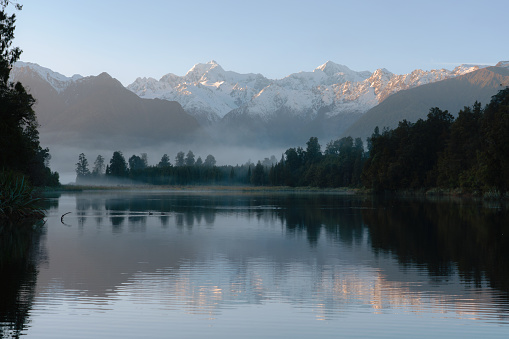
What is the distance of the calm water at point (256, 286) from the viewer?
53.7ft

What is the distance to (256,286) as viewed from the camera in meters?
22.7

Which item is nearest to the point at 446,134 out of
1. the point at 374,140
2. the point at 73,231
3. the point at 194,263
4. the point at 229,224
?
the point at 374,140

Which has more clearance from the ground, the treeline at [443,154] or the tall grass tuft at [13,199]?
the treeline at [443,154]

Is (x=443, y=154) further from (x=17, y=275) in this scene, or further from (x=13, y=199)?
(x=17, y=275)

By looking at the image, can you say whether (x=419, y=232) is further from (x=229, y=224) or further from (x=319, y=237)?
(x=229, y=224)

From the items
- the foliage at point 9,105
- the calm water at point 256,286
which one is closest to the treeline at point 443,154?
the calm water at point 256,286

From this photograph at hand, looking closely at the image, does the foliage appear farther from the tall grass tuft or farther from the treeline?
the treeline

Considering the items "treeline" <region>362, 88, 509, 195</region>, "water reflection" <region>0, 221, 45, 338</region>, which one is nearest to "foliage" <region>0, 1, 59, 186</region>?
"water reflection" <region>0, 221, 45, 338</region>

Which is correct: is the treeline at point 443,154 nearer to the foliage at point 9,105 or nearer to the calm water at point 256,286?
the calm water at point 256,286

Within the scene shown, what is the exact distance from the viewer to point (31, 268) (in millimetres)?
26297

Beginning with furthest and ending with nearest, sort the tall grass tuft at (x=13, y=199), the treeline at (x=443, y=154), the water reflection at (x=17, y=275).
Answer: the treeline at (x=443, y=154)
the tall grass tuft at (x=13, y=199)
the water reflection at (x=17, y=275)

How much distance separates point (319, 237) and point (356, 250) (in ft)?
27.5

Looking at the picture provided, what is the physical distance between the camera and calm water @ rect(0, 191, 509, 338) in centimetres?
1636

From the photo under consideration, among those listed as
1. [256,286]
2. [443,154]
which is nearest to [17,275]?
[256,286]
